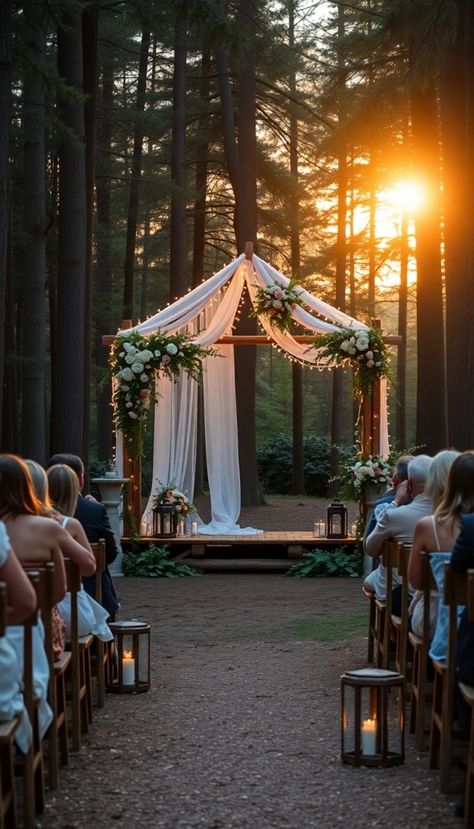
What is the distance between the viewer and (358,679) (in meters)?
5.67

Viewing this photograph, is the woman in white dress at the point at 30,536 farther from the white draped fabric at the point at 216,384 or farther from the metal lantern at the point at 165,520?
the white draped fabric at the point at 216,384

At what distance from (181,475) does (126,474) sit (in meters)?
1.15

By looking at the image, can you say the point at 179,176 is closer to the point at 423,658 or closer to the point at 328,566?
the point at 328,566

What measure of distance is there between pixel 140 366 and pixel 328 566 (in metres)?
3.28

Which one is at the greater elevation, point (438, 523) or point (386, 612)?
point (438, 523)

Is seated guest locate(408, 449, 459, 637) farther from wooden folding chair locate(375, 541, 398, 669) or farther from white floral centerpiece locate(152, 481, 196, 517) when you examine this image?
white floral centerpiece locate(152, 481, 196, 517)

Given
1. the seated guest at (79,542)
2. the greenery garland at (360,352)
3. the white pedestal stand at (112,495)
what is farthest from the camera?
the greenery garland at (360,352)

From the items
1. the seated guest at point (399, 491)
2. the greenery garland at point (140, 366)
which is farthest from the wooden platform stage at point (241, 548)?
the seated guest at point (399, 491)

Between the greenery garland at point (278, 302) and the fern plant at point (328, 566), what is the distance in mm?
2961

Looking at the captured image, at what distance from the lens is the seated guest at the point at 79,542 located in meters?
6.53

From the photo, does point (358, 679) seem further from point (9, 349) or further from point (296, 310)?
point (9, 349)

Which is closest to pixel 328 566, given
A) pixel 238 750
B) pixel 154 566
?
pixel 154 566

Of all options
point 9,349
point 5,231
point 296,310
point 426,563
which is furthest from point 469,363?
point 9,349

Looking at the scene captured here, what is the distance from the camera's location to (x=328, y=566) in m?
14.2
